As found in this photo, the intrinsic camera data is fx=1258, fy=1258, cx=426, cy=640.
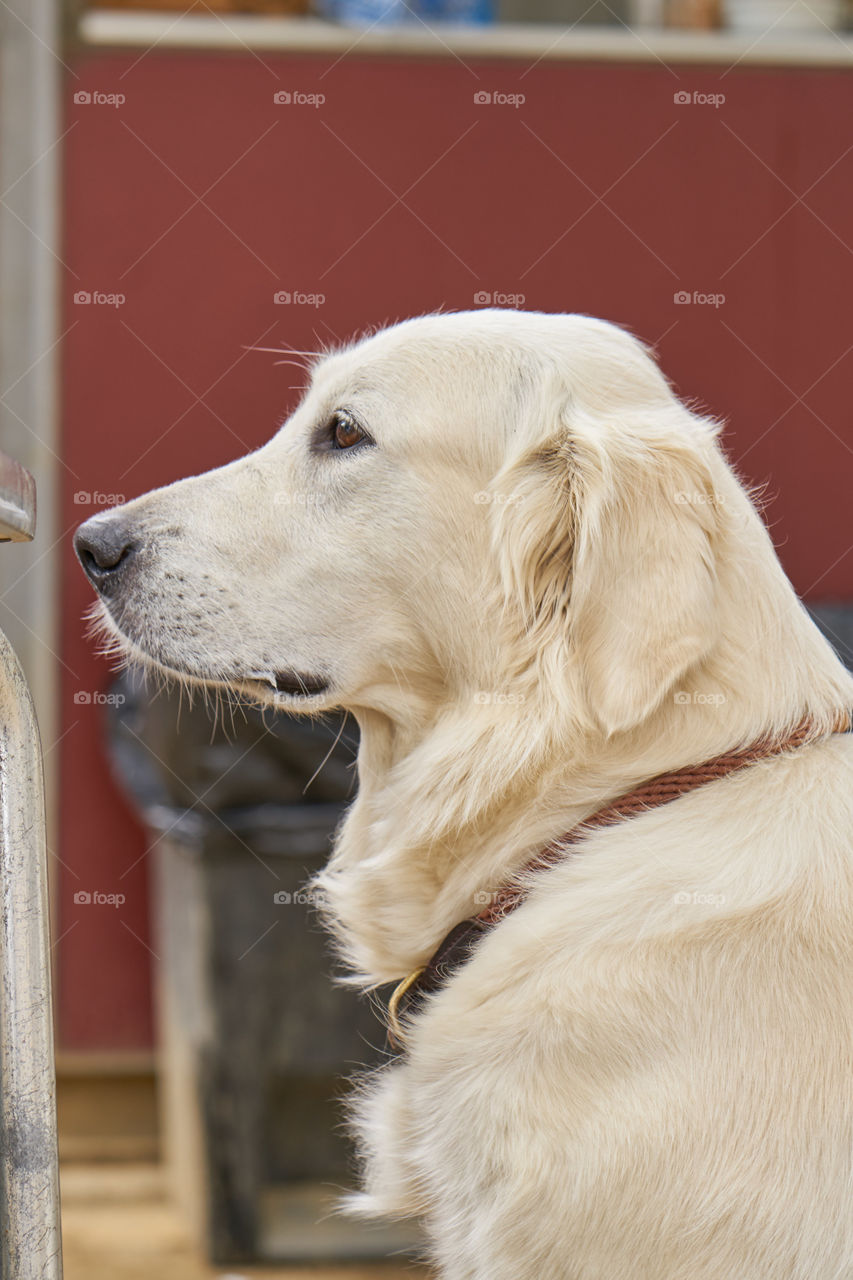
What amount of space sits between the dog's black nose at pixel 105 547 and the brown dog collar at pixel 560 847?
561 mm

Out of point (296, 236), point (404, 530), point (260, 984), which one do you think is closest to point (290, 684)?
point (404, 530)

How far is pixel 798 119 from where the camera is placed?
3400 millimetres

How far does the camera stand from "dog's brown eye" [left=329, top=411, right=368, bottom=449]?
147cm

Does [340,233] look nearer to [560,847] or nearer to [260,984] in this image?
[260,984]

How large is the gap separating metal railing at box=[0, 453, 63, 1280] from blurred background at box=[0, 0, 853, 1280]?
2464 mm

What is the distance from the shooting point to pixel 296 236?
3.38m

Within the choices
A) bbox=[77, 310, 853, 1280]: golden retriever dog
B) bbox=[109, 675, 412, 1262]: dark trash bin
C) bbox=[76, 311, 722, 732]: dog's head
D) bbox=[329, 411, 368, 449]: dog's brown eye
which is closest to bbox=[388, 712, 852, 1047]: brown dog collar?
bbox=[77, 310, 853, 1280]: golden retriever dog

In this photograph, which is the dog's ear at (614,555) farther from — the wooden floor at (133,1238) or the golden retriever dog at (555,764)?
the wooden floor at (133,1238)

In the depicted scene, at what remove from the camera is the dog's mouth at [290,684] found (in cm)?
144

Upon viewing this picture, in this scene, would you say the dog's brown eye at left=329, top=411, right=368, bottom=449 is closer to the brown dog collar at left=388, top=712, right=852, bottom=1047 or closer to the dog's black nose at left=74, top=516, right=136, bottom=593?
the dog's black nose at left=74, top=516, right=136, bottom=593

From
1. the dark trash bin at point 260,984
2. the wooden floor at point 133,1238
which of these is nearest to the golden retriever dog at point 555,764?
the dark trash bin at point 260,984

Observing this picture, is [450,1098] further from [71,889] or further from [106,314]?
[106,314]

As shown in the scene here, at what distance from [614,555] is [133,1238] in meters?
2.33

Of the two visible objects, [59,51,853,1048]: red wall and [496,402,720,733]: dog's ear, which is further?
[59,51,853,1048]: red wall
